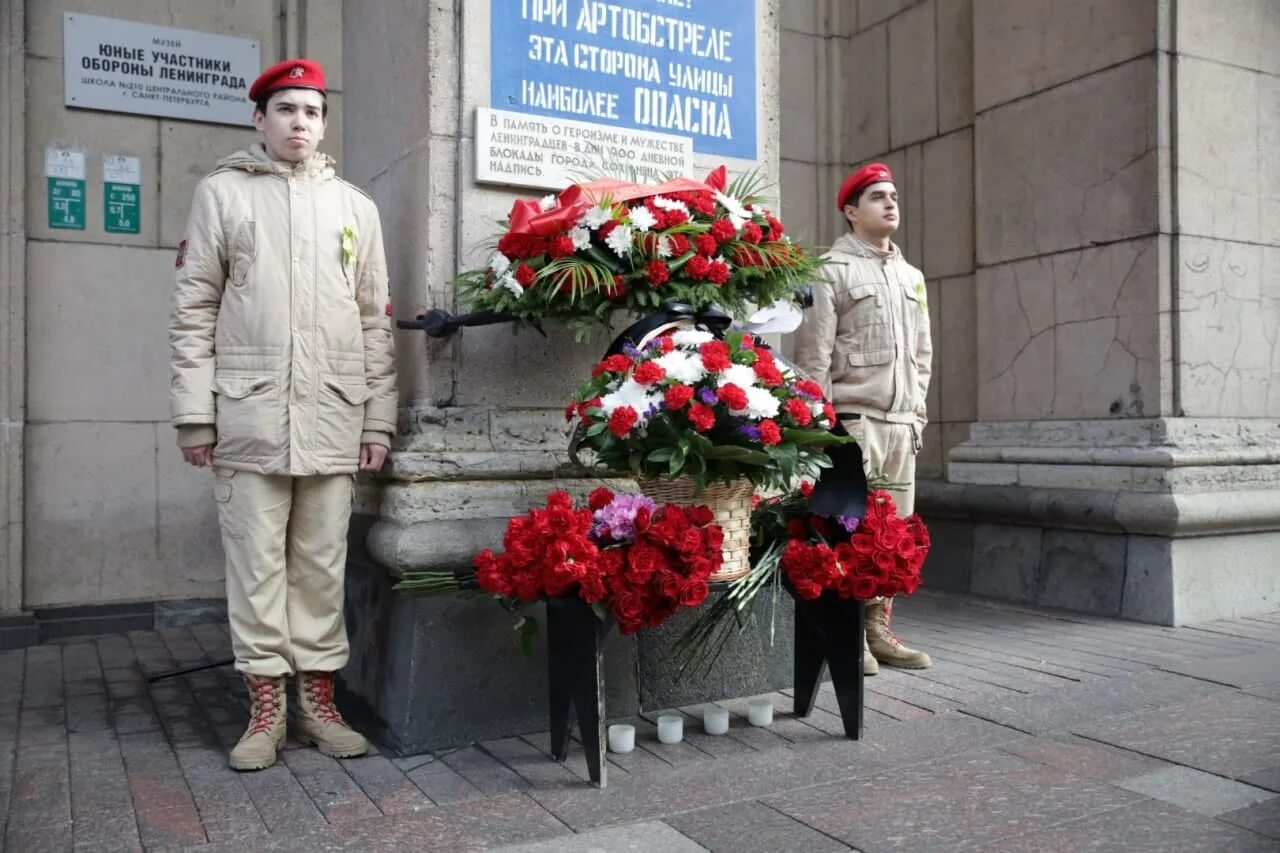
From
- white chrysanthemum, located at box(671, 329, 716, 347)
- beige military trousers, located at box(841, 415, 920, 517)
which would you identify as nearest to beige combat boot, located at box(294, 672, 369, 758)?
white chrysanthemum, located at box(671, 329, 716, 347)

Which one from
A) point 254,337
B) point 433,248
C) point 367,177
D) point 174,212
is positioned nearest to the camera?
point 254,337

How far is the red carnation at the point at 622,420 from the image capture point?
325 centimetres

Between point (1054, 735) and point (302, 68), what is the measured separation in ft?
10.8

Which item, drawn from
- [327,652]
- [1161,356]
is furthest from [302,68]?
[1161,356]

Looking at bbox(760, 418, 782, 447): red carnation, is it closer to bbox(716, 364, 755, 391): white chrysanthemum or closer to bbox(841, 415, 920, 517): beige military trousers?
bbox(716, 364, 755, 391): white chrysanthemum

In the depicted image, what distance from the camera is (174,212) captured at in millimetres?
6473

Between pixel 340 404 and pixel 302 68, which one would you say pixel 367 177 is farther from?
pixel 340 404

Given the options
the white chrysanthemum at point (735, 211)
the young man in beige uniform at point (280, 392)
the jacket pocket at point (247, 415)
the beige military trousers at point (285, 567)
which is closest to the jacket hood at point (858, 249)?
the white chrysanthemum at point (735, 211)

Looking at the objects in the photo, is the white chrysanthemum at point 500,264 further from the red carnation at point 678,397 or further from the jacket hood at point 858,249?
the jacket hood at point 858,249

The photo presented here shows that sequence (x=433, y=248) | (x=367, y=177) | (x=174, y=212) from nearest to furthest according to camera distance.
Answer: (x=433, y=248) → (x=367, y=177) → (x=174, y=212)

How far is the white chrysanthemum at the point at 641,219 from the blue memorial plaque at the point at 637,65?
0.76m

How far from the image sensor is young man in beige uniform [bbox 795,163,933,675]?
497 cm

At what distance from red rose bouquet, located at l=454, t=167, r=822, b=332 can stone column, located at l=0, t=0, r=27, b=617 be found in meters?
3.32

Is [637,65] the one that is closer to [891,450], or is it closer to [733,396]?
[733,396]
